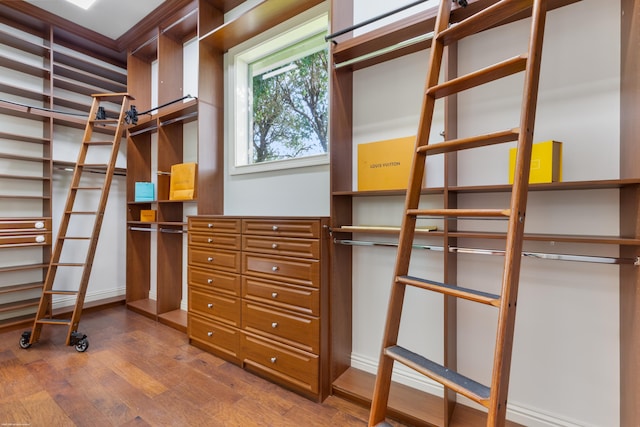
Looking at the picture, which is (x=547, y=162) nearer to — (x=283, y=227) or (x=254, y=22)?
(x=283, y=227)

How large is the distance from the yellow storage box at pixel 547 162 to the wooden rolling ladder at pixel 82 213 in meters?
3.35

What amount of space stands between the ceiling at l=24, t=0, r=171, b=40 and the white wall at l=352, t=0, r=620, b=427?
2.97m

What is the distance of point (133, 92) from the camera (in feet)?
12.4

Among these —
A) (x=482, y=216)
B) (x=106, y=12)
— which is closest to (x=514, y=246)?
(x=482, y=216)

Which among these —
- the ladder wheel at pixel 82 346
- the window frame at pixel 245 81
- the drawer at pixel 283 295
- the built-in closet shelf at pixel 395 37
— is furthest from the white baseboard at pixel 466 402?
the ladder wheel at pixel 82 346

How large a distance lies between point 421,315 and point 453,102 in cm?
136

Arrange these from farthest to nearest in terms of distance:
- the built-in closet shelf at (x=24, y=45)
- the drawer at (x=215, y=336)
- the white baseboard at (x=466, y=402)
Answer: the built-in closet shelf at (x=24, y=45)
the drawer at (x=215, y=336)
the white baseboard at (x=466, y=402)

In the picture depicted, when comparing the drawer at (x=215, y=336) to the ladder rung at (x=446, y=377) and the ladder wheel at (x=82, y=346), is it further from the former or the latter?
the ladder rung at (x=446, y=377)

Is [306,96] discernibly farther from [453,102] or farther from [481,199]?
[481,199]

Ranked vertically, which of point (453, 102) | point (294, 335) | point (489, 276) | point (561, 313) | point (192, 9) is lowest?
point (294, 335)

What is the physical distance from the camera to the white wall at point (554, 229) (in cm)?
150

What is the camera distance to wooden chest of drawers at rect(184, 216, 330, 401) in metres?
2.01

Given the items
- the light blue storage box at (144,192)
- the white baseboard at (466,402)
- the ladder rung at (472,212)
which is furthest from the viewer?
the light blue storage box at (144,192)

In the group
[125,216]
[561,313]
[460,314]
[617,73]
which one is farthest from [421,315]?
[125,216]
